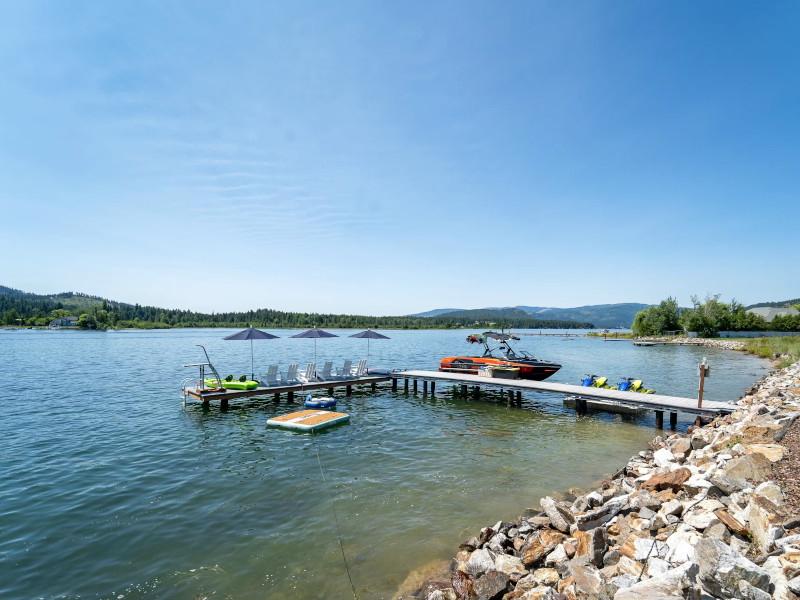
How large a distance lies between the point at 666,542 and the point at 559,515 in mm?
2304

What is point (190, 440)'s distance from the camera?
1412cm

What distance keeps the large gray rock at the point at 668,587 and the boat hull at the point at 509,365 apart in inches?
770

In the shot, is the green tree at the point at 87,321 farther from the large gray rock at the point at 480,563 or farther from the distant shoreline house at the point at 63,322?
A: the large gray rock at the point at 480,563

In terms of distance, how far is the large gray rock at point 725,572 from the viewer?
3445mm

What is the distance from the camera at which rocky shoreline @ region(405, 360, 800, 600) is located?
3.60 metres

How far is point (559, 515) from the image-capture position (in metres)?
6.84

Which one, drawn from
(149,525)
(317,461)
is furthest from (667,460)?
(149,525)

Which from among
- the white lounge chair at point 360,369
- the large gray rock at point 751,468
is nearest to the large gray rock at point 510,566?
the large gray rock at point 751,468

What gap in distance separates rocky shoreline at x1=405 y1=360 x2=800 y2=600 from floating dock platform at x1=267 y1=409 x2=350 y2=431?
9.21 metres

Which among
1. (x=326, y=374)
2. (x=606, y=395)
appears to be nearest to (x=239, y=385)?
(x=326, y=374)

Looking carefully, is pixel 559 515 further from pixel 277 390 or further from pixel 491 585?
pixel 277 390

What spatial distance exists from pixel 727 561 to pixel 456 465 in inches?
343

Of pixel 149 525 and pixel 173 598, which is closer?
pixel 173 598

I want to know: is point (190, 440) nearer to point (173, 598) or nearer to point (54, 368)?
point (173, 598)
